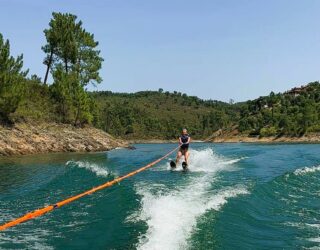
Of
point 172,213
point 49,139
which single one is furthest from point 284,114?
point 172,213

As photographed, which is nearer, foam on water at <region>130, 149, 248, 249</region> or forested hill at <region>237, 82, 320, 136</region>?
foam on water at <region>130, 149, 248, 249</region>

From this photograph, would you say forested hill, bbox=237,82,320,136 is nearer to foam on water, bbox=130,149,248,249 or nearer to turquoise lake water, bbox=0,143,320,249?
turquoise lake water, bbox=0,143,320,249

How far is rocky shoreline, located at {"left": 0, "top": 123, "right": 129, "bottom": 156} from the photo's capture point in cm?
4356

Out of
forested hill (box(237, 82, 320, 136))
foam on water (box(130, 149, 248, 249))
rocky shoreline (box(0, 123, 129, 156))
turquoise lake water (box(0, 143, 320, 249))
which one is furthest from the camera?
forested hill (box(237, 82, 320, 136))

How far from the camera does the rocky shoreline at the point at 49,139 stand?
143ft

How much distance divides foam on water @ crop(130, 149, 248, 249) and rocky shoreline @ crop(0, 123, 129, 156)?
29657mm

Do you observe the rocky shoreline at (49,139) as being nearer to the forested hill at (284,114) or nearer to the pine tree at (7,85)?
the pine tree at (7,85)

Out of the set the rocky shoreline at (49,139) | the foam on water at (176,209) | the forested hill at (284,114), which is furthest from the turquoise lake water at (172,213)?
the forested hill at (284,114)

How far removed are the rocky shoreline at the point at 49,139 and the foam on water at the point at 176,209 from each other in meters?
29.7

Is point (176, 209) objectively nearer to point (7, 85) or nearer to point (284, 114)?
point (7, 85)

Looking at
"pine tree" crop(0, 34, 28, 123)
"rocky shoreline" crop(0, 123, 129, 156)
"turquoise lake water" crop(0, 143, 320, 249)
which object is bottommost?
"turquoise lake water" crop(0, 143, 320, 249)

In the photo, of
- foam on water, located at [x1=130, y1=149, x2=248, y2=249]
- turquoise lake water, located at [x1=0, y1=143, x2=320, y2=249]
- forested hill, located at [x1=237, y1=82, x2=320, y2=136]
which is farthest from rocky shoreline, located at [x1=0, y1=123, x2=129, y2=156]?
forested hill, located at [x1=237, y1=82, x2=320, y2=136]

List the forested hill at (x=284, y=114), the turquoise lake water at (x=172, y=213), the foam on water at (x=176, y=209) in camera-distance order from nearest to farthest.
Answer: the foam on water at (x=176, y=209)
the turquoise lake water at (x=172, y=213)
the forested hill at (x=284, y=114)

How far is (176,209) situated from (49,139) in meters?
39.5
